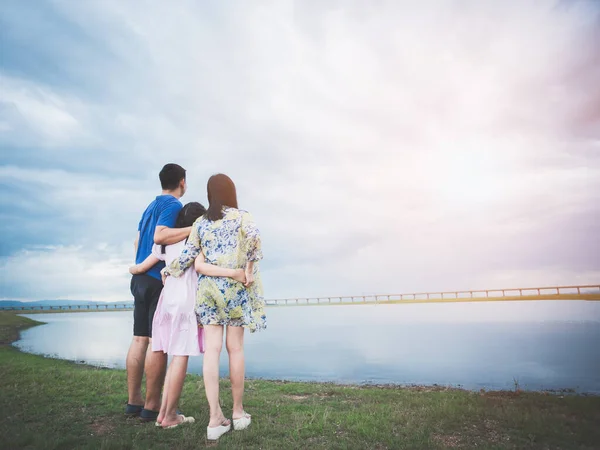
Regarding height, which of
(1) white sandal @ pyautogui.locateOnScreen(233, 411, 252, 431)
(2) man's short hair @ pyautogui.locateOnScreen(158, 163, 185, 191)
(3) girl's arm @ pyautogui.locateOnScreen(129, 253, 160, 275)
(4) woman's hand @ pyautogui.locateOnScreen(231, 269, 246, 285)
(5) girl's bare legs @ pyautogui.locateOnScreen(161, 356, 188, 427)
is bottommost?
(1) white sandal @ pyautogui.locateOnScreen(233, 411, 252, 431)

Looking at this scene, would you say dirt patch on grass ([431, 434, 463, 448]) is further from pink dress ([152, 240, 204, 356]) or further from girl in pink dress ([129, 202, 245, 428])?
pink dress ([152, 240, 204, 356])

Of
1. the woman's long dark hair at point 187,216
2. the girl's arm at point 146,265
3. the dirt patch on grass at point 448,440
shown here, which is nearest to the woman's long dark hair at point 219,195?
the woman's long dark hair at point 187,216

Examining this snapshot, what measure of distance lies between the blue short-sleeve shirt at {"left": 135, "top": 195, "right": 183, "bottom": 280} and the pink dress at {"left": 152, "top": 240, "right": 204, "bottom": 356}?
408 mm

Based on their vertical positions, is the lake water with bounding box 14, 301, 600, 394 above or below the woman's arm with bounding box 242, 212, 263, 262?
below

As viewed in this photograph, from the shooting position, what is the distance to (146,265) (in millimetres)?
4523

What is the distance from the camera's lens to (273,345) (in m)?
19.1

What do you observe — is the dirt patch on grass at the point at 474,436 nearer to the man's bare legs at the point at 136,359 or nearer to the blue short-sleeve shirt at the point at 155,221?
the man's bare legs at the point at 136,359

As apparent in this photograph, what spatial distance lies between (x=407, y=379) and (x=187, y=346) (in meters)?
8.09

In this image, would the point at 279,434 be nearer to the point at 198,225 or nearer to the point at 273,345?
the point at 198,225

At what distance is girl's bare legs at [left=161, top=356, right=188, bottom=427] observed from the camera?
4.07 meters

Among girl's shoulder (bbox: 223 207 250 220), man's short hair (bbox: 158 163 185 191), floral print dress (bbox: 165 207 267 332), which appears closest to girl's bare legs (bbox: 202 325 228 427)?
floral print dress (bbox: 165 207 267 332)

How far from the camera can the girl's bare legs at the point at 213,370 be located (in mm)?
3879

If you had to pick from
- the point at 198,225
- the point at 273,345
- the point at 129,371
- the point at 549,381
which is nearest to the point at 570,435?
the point at 198,225

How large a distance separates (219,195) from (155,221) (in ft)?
3.31
